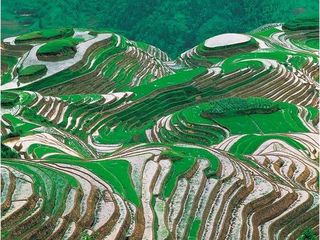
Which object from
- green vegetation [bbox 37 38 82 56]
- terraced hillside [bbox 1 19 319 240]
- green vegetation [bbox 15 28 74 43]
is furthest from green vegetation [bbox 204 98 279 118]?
green vegetation [bbox 15 28 74 43]

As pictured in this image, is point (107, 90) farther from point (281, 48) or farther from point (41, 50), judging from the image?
point (281, 48)

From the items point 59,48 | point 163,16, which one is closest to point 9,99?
point 59,48

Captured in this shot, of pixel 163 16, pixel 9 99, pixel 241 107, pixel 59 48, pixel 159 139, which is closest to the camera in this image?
pixel 159 139

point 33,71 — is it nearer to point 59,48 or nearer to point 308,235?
point 59,48

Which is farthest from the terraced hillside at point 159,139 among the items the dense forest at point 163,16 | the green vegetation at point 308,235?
the dense forest at point 163,16

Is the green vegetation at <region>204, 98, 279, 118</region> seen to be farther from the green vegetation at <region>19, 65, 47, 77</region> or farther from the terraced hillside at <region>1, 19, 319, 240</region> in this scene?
the green vegetation at <region>19, 65, 47, 77</region>

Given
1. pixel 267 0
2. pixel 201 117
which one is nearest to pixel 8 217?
pixel 201 117
